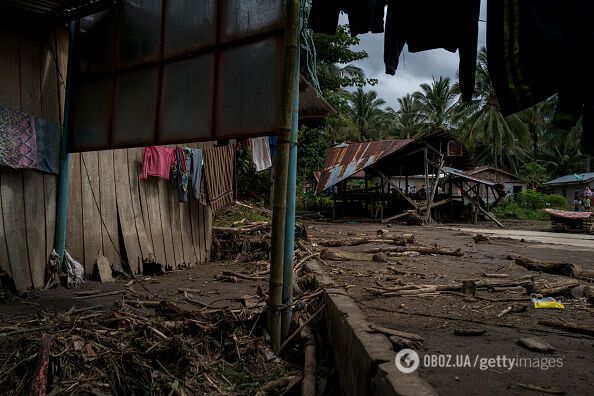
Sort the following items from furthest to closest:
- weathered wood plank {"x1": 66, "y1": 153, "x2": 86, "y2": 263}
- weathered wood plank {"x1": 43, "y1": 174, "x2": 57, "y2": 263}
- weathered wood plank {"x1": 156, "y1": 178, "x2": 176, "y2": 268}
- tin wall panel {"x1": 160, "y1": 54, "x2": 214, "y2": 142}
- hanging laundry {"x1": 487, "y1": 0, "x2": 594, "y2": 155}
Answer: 1. weathered wood plank {"x1": 156, "y1": 178, "x2": 176, "y2": 268}
2. weathered wood plank {"x1": 66, "y1": 153, "x2": 86, "y2": 263}
3. weathered wood plank {"x1": 43, "y1": 174, "x2": 57, "y2": 263}
4. tin wall panel {"x1": 160, "y1": 54, "x2": 214, "y2": 142}
5. hanging laundry {"x1": 487, "y1": 0, "x2": 594, "y2": 155}

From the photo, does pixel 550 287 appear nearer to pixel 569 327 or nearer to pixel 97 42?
pixel 569 327

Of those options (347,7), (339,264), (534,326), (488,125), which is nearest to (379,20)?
(347,7)

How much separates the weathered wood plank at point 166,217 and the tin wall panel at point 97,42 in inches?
97.7

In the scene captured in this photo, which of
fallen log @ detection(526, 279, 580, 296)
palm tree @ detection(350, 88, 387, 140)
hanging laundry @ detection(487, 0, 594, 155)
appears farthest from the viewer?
palm tree @ detection(350, 88, 387, 140)

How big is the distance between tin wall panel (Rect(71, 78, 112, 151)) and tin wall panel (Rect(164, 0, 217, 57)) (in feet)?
4.05

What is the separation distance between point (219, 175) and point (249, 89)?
212 inches

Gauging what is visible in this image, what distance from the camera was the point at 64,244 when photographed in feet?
19.8

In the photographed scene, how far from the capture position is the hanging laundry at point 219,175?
8859 mm

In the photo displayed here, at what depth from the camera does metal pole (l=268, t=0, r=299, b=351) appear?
3.67 meters

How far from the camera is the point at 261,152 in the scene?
9.65m

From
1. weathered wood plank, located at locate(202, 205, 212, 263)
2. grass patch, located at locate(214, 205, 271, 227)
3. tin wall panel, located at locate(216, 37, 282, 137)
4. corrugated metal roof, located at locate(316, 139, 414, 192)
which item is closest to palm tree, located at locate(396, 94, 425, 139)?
corrugated metal roof, located at locate(316, 139, 414, 192)

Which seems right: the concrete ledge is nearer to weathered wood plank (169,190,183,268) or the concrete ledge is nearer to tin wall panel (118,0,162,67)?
tin wall panel (118,0,162,67)

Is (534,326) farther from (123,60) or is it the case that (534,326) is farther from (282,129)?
(123,60)

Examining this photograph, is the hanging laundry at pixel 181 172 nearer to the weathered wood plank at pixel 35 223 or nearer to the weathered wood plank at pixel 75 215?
the weathered wood plank at pixel 75 215
